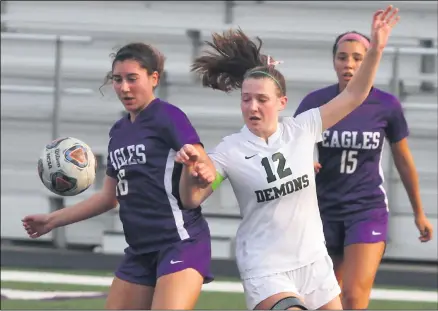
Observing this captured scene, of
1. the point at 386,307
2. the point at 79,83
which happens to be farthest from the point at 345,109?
the point at 79,83

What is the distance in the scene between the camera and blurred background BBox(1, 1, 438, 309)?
1136cm

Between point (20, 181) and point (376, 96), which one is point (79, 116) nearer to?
point (20, 181)

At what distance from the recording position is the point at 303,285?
515 centimetres

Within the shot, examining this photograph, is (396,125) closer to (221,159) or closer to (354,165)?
(354,165)

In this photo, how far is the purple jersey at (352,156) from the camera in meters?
6.59

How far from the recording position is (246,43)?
19.4 feet

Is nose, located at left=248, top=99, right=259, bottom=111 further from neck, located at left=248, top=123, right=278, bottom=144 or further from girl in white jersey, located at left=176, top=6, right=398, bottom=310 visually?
neck, located at left=248, top=123, right=278, bottom=144

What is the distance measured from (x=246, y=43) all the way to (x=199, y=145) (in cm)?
87

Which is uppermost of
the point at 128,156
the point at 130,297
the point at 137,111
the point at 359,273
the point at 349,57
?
the point at 349,57

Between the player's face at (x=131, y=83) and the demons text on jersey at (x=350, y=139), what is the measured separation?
1.51 m

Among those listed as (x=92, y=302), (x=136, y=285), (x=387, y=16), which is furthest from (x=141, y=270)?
(x=92, y=302)

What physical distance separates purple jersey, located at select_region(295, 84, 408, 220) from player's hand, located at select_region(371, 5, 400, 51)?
56.1 inches

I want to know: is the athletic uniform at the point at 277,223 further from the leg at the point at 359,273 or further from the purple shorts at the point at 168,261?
the leg at the point at 359,273

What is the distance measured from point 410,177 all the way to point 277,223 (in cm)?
191
